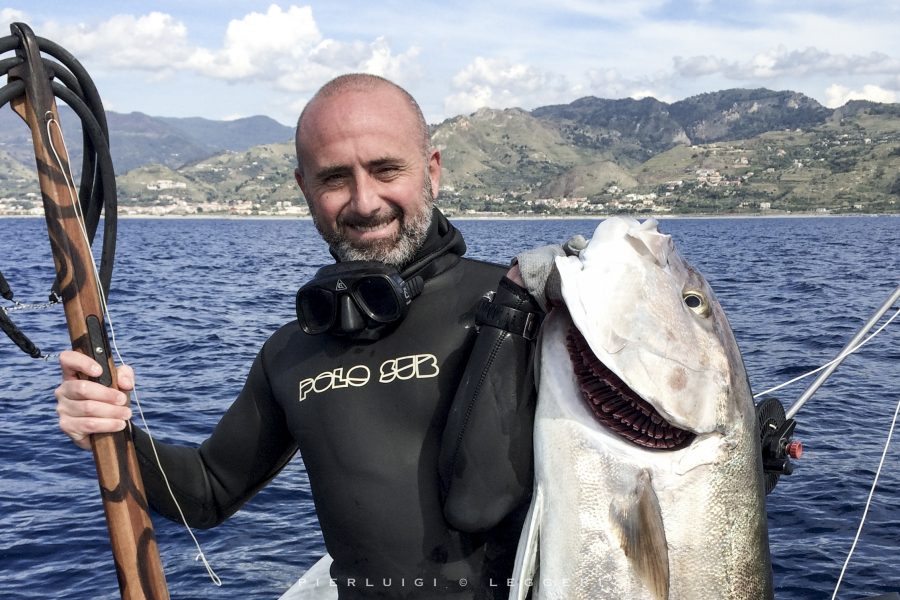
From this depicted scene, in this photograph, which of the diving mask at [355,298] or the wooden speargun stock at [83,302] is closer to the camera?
the wooden speargun stock at [83,302]

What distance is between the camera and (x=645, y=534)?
7.30ft

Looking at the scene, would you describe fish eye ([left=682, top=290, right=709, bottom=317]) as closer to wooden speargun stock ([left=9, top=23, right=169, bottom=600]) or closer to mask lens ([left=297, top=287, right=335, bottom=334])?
mask lens ([left=297, top=287, right=335, bottom=334])

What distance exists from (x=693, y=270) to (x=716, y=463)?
0.56 m

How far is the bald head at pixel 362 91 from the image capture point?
290cm

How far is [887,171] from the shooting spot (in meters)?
195

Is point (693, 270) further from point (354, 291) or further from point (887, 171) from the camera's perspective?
point (887, 171)

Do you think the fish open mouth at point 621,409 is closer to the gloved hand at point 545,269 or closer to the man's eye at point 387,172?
the gloved hand at point 545,269

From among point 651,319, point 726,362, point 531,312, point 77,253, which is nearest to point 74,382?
point 77,253

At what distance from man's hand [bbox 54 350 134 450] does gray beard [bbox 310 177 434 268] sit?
33.3 inches

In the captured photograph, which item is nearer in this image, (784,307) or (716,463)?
(716,463)

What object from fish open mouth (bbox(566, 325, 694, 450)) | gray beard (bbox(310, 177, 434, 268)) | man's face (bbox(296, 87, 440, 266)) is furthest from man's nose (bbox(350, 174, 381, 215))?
fish open mouth (bbox(566, 325, 694, 450))

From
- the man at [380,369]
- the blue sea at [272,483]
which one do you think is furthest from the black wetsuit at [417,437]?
the blue sea at [272,483]

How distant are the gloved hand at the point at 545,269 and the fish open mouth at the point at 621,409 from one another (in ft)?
0.50

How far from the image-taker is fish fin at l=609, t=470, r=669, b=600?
2.22m
